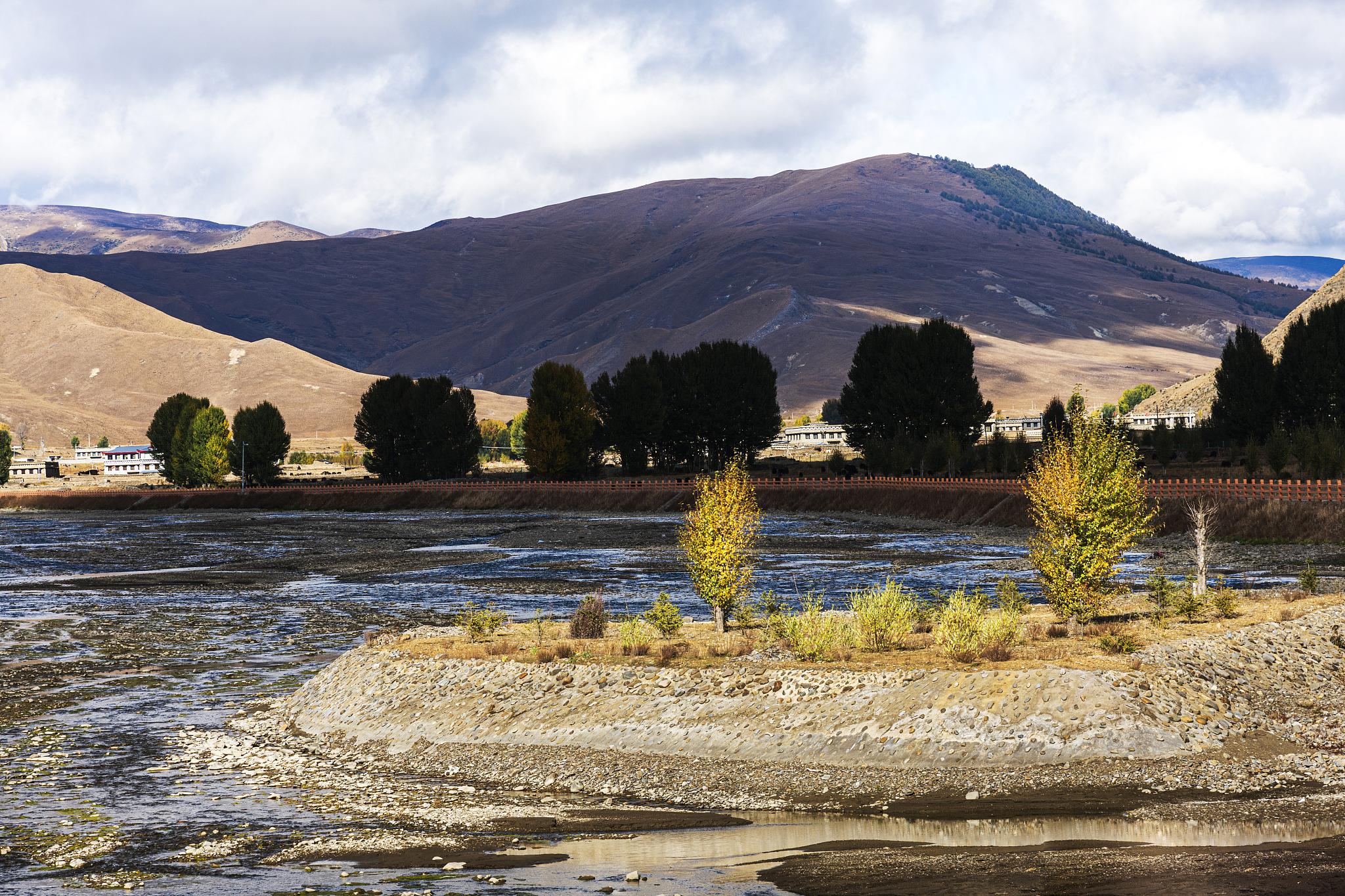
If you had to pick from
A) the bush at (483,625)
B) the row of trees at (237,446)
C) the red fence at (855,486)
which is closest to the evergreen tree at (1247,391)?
the red fence at (855,486)

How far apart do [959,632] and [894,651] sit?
2204mm

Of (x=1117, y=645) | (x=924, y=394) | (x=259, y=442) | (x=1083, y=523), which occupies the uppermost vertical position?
(x=924, y=394)

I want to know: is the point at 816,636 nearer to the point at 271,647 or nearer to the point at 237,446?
the point at 271,647

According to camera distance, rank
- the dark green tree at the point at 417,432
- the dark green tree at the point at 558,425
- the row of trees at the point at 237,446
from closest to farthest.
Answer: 1. the dark green tree at the point at 558,425
2. the dark green tree at the point at 417,432
3. the row of trees at the point at 237,446

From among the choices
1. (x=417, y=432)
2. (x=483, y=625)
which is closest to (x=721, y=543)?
(x=483, y=625)

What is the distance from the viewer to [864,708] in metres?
28.4

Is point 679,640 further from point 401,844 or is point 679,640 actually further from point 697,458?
point 697,458

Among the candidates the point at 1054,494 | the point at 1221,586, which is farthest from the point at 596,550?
the point at 1054,494

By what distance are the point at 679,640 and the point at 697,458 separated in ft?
429

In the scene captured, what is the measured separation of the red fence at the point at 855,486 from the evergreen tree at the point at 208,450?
623cm

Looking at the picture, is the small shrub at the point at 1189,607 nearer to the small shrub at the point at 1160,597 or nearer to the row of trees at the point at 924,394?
the small shrub at the point at 1160,597

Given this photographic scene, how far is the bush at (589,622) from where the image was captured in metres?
38.2

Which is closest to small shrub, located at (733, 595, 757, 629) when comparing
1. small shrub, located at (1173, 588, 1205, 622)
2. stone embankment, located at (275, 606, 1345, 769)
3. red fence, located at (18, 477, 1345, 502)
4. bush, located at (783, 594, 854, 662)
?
bush, located at (783, 594, 854, 662)

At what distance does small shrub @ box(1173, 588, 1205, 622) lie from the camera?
37.8m
